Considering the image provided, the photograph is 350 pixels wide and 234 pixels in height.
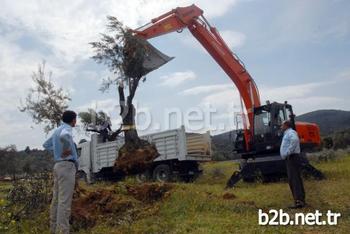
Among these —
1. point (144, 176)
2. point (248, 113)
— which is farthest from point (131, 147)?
point (248, 113)

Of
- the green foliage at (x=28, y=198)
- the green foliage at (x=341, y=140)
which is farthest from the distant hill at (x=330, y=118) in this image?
the green foliage at (x=28, y=198)

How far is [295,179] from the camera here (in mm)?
9445

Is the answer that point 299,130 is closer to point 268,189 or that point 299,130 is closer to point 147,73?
point 268,189

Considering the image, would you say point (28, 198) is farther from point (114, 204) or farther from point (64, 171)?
point (64, 171)

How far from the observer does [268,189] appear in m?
12.7

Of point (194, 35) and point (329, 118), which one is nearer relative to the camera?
point (194, 35)

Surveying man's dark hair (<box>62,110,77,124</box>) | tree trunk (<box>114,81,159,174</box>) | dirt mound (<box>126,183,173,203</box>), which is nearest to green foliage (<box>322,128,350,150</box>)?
tree trunk (<box>114,81,159,174</box>)

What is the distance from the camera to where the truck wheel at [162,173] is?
1764 centimetres

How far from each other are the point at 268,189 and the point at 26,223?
21.6 feet

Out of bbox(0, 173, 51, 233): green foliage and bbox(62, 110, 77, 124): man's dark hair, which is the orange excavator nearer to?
bbox(0, 173, 51, 233): green foliage

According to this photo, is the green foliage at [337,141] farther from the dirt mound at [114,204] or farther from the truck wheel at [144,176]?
the dirt mound at [114,204]

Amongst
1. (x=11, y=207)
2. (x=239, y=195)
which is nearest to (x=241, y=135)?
(x=239, y=195)

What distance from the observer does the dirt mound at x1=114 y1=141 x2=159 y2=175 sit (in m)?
16.5

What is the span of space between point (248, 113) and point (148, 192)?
24.3 feet
